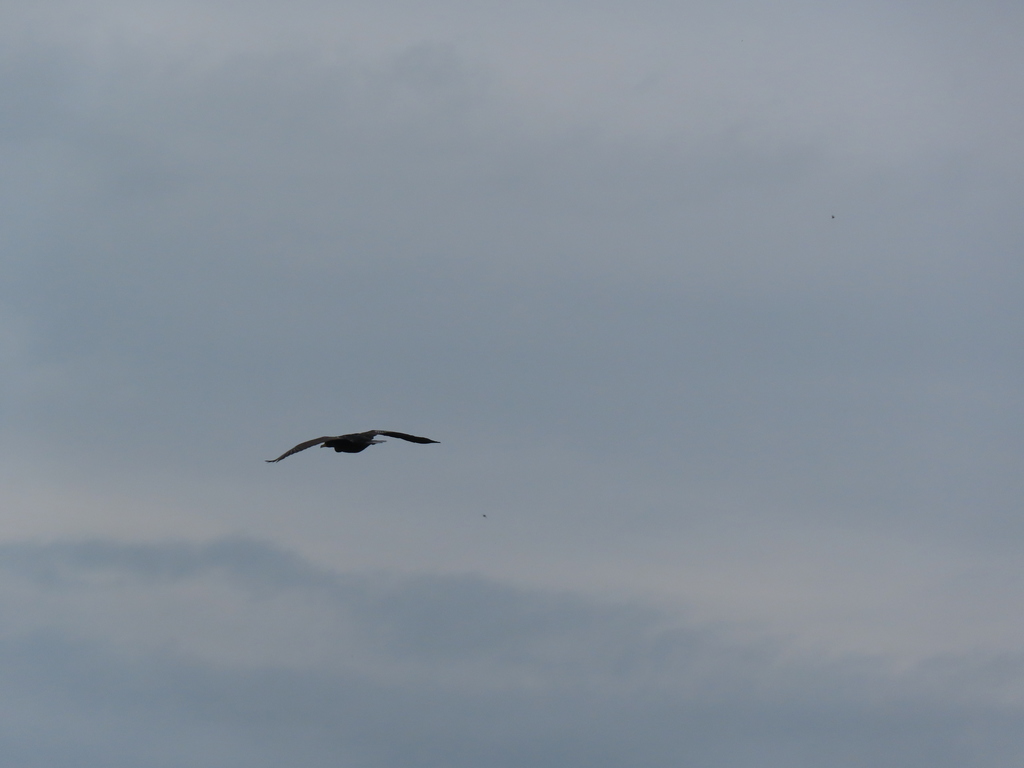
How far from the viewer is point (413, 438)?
457 ft

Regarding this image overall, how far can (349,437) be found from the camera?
132 metres

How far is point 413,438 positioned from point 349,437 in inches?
312
